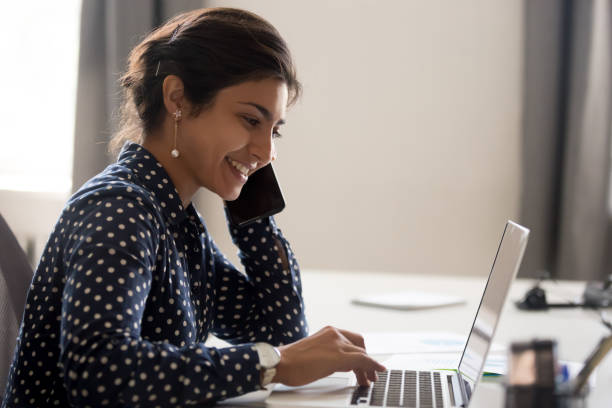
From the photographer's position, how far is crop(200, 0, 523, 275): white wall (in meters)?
2.97

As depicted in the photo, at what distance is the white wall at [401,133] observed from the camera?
297 cm

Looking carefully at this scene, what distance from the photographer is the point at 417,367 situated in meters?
1.15

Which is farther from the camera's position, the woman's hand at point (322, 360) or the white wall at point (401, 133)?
the white wall at point (401, 133)

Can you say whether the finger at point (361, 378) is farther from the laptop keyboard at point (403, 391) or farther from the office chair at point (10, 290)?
the office chair at point (10, 290)

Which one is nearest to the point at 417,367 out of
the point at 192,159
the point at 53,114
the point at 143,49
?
the point at 192,159

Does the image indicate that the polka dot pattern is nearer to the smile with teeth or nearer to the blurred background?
the smile with teeth

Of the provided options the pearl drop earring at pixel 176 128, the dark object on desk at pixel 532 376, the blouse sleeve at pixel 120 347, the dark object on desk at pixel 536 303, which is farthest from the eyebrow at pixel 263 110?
the dark object on desk at pixel 536 303

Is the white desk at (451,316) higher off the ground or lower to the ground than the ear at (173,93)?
lower

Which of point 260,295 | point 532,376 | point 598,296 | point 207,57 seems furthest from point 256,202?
Answer: point 532,376

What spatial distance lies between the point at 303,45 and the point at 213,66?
6.50 feet

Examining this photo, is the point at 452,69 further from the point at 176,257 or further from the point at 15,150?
the point at 176,257

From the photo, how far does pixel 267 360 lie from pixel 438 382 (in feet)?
0.91

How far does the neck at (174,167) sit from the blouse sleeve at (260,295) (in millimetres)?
207

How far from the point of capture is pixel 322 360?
3.13 ft
